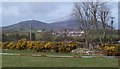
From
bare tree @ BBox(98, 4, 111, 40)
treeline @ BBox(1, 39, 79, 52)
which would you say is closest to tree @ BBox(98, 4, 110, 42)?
bare tree @ BBox(98, 4, 111, 40)

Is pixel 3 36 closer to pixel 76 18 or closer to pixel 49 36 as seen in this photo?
pixel 49 36

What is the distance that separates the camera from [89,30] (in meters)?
25.0

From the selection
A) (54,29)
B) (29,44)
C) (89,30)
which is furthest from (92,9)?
(29,44)

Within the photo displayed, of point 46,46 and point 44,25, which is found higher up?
point 44,25

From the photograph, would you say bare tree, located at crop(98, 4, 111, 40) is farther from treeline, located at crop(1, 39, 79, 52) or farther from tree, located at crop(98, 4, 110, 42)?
treeline, located at crop(1, 39, 79, 52)

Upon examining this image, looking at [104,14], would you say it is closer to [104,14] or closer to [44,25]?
[104,14]

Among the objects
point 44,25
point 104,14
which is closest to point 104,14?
point 104,14

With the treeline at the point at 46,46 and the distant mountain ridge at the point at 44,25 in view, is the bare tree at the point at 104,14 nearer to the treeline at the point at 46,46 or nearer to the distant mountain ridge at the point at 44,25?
the distant mountain ridge at the point at 44,25

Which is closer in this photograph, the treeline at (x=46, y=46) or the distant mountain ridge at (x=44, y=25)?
the treeline at (x=46, y=46)

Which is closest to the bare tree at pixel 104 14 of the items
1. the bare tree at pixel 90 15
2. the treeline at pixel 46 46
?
the bare tree at pixel 90 15

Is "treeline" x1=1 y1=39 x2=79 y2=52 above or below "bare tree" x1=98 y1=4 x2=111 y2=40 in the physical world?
below

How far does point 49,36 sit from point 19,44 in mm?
4688

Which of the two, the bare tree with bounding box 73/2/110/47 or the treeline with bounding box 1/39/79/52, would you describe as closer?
the treeline with bounding box 1/39/79/52

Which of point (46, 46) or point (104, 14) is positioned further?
point (104, 14)
